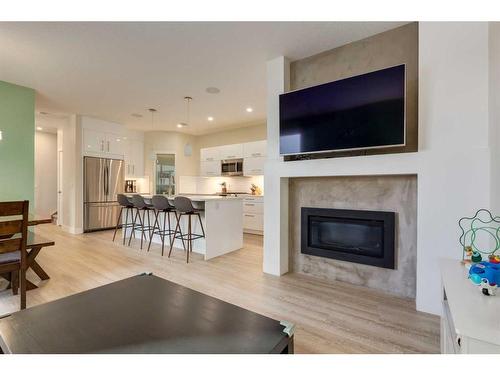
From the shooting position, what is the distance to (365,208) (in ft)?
9.02

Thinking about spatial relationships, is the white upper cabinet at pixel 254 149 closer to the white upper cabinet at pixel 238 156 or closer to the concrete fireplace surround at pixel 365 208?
the white upper cabinet at pixel 238 156

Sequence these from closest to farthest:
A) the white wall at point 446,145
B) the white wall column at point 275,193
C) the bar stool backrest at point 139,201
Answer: the white wall at point 446,145 → the white wall column at point 275,193 → the bar stool backrest at point 139,201

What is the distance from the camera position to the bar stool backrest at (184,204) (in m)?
3.73

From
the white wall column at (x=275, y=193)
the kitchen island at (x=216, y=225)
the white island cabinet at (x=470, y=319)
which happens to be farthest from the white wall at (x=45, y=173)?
the white island cabinet at (x=470, y=319)

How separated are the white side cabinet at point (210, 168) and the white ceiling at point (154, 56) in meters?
2.26

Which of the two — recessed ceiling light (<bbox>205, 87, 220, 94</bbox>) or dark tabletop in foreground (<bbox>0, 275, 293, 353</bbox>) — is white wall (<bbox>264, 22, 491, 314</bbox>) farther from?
recessed ceiling light (<bbox>205, 87, 220, 94</bbox>)

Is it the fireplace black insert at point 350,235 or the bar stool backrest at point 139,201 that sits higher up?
the bar stool backrest at point 139,201

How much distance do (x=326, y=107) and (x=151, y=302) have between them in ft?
8.12

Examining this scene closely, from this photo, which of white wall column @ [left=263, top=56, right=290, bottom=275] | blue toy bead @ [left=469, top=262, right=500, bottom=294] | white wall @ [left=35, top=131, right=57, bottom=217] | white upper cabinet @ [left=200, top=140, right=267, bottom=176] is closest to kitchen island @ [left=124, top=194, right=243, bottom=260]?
white wall column @ [left=263, top=56, right=290, bottom=275]

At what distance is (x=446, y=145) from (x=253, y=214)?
4.38 meters
